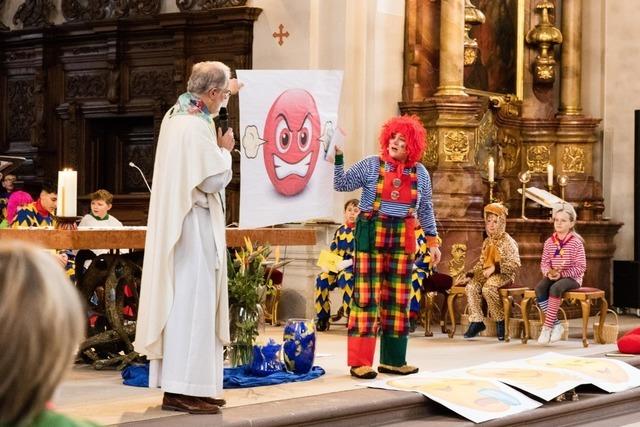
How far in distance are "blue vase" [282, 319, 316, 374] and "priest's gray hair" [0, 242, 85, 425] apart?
6271mm

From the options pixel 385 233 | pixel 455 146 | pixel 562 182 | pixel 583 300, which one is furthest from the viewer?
pixel 562 182

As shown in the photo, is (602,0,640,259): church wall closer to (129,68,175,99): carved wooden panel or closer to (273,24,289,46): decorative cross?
(273,24,289,46): decorative cross

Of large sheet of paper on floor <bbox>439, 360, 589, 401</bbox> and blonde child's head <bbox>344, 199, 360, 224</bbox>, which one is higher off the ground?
blonde child's head <bbox>344, 199, 360, 224</bbox>

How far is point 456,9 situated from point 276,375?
623 cm

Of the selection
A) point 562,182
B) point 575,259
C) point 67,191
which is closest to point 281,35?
point 562,182

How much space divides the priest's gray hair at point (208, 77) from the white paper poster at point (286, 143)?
1165 mm

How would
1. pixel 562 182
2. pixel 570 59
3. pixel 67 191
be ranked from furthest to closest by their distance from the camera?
pixel 570 59 → pixel 562 182 → pixel 67 191

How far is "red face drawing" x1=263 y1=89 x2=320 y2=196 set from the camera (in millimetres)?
7793

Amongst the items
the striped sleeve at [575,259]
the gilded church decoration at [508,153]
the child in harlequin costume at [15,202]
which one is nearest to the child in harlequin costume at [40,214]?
the child in harlequin costume at [15,202]

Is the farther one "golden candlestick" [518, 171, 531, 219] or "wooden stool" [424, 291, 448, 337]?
"golden candlestick" [518, 171, 531, 219]

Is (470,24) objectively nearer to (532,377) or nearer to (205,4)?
(205,4)

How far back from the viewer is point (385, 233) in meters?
7.95

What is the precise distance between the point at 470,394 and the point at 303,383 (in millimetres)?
1101

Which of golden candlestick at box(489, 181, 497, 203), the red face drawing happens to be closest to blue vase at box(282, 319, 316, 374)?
the red face drawing
